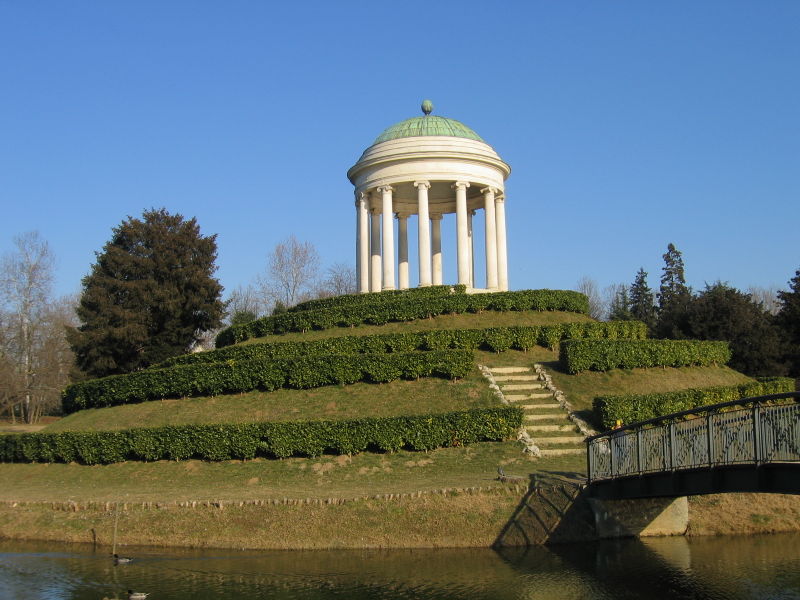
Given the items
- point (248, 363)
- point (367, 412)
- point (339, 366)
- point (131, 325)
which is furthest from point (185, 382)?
point (131, 325)

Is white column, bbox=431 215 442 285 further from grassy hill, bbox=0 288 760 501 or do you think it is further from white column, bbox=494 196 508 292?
grassy hill, bbox=0 288 760 501

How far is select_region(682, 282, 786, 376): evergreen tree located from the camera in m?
49.1

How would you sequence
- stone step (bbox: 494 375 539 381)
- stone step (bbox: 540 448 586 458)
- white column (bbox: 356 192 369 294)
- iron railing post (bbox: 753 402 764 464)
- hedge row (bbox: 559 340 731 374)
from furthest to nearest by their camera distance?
white column (bbox: 356 192 369 294), hedge row (bbox: 559 340 731 374), stone step (bbox: 494 375 539 381), stone step (bbox: 540 448 586 458), iron railing post (bbox: 753 402 764 464)

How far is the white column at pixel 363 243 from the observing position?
5178 cm

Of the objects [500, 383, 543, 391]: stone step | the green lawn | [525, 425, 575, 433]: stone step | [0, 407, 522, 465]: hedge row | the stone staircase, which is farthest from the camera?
[500, 383, 543, 391]: stone step

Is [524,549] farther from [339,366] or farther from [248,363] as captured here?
[248,363]

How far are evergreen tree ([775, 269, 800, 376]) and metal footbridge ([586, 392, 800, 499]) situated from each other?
3451 centimetres

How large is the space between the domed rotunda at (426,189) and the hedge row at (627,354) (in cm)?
1585

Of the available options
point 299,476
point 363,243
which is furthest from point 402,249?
point 299,476

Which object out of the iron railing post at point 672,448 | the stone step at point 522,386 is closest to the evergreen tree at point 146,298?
the stone step at point 522,386

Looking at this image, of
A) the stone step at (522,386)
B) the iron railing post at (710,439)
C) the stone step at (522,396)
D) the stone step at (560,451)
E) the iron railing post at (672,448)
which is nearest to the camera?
the iron railing post at (710,439)

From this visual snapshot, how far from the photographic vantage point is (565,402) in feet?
99.8

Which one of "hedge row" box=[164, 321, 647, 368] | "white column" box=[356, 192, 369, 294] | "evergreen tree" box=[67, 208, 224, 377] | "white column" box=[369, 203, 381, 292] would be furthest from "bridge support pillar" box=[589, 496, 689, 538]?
"evergreen tree" box=[67, 208, 224, 377]

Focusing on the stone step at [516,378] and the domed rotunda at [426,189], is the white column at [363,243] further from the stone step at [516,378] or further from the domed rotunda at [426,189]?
the stone step at [516,378]
